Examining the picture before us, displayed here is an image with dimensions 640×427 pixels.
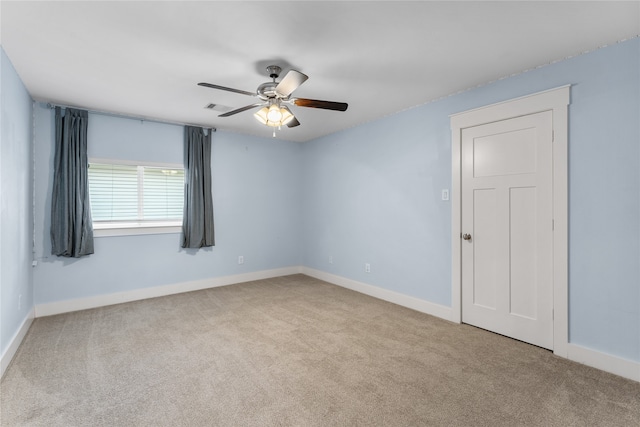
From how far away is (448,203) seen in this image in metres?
3.58

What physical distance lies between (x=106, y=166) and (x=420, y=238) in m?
4.25

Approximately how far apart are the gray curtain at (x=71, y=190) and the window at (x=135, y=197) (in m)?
0.17

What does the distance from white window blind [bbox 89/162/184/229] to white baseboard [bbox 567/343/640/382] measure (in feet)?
16.1

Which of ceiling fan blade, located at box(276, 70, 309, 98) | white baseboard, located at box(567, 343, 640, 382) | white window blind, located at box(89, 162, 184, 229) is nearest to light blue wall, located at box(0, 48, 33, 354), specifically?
white window blind, located at box(89, 162, 184, 229)

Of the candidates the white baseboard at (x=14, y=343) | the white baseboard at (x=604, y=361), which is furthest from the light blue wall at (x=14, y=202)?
the white baseboard at (x=604, y=361)

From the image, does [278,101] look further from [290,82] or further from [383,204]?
[383,204]

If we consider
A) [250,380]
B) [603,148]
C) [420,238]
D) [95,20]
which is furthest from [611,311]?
[95,20]

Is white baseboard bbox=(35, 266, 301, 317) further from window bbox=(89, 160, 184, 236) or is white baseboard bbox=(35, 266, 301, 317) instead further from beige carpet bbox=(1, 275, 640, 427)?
window bbox=(89, 160, 184, 236)

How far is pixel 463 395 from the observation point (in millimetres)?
2137

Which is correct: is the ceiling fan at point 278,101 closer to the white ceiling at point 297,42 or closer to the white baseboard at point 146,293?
the white ceiling at point 297,42

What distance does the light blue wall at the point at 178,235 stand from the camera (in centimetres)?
379

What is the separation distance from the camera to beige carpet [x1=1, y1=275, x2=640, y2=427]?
1.94 meters

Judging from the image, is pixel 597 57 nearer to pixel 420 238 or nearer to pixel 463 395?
pixel 420 238

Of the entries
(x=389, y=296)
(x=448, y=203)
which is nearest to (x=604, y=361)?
(x=448, y=203)
